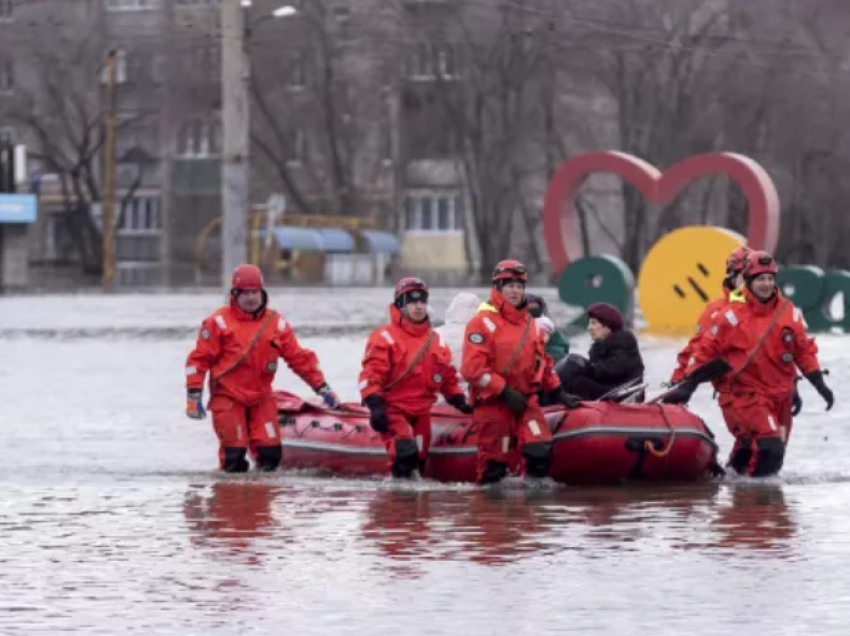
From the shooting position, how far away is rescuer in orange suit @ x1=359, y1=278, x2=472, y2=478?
17.5 meters

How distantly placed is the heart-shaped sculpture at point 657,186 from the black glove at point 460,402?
1081 inches

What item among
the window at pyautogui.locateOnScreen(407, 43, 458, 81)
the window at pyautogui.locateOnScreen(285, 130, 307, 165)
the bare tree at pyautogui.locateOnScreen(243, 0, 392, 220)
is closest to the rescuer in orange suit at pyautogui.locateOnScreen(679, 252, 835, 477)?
the window at pyautogui.locateOnScreen(407, 43, 458, 81)

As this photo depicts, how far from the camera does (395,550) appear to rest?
13.8 metres

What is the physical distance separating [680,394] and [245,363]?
2998 mm

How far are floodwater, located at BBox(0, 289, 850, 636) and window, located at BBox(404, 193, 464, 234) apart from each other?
246ft

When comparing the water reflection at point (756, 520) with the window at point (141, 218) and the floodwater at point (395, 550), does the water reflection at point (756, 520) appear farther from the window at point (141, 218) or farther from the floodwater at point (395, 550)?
the window at point (141, 218)

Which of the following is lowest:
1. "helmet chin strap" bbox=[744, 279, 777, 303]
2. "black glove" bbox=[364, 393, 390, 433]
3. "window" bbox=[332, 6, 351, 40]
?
"black glove" bbox=[364, 393, 390, 433]

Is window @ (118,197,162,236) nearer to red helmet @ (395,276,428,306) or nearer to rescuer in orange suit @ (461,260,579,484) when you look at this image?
red helmet @ (395,276,428,306)

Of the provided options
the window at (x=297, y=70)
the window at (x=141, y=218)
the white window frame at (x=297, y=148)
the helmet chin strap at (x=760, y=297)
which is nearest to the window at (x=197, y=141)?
the window at (x=141, y=218)

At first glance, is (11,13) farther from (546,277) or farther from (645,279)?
(645,279)

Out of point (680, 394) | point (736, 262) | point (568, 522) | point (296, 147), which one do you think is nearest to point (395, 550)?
point (568, 522)

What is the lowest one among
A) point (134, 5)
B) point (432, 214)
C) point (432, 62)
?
point (432, 214)

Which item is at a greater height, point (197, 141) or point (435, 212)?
point (197, 141)

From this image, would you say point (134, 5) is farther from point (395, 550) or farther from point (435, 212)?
point (395, 550)
